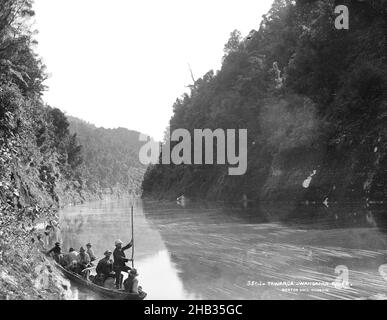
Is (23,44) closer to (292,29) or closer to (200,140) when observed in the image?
(292,29)

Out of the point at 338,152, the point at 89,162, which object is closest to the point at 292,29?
the point at 338,152

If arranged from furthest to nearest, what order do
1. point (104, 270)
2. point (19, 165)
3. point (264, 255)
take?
point (19, 165) → point (264, 255) → point (104, 270)

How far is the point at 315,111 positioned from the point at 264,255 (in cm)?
2561

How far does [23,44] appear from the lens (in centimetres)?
3322

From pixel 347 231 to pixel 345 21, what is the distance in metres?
25.5

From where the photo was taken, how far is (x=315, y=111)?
43.4 metres

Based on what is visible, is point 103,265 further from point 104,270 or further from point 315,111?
point 315,111

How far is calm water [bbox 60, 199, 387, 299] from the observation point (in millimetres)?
15280

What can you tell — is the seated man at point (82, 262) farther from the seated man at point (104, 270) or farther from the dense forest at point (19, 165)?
the dense forest at point (19, 165)

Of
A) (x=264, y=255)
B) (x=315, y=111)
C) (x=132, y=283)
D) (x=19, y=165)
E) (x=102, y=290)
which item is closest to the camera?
(x=132, y=283)

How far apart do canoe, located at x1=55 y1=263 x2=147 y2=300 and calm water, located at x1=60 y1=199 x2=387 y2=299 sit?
361mm

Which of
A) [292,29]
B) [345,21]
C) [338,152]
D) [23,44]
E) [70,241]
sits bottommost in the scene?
[70,241]

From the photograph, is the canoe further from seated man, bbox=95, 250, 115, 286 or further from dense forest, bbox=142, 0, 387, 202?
dense forest, bbox=142, 0, 387, 202

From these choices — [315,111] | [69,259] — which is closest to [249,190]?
[315,111]
